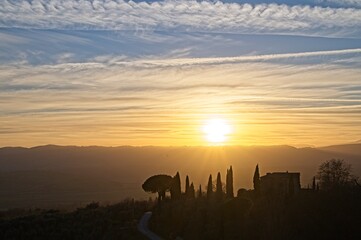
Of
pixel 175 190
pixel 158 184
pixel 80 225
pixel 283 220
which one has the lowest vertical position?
pixel 80 225

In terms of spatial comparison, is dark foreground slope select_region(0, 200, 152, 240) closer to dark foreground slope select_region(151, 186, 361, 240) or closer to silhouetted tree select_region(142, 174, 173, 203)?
silhouetted tree select_region(142, 174, 173, 203)

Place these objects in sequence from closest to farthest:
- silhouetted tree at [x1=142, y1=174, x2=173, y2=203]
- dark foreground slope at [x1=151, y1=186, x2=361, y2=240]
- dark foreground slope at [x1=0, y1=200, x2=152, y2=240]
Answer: dark foreground slope at [x1=151, y1=186, x2=361, y2=240] → dark foreground slope at [x1=0, y1=200, x2=152, y2=240] → silhouetted tree at [x1=142, y1=174, x2=173, y2=203]

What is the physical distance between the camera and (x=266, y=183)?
59.2 meters

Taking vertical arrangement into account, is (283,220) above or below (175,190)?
below

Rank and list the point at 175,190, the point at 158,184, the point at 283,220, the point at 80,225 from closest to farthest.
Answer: the point at 283,220, the point at 80,225, the point at 175,190, the point at 158,184

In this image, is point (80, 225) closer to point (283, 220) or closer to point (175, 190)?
point (175, 190)

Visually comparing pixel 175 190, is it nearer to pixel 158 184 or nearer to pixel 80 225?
pixel 158 184

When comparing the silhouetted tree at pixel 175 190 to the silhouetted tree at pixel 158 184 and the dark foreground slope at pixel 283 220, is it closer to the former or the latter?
the silhouetted tree at pixel 158 184

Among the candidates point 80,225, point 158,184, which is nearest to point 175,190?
point 158,184

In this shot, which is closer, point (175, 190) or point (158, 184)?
point (175, 190)

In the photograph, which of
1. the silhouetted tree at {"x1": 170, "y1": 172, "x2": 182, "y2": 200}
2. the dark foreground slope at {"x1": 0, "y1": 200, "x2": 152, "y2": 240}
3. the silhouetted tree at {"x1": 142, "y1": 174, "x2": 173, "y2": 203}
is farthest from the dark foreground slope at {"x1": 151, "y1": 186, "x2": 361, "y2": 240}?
the silhouetted tree at {"x1": 142, "y1": 174, "x2": 173, "y2": 203}

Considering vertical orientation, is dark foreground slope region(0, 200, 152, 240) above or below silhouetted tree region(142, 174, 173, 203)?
below

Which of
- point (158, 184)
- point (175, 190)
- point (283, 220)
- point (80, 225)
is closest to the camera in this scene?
point (283, 220)

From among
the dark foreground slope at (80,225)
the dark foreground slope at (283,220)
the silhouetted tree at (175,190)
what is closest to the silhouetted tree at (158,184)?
the silhouetted tree at (175,190)
